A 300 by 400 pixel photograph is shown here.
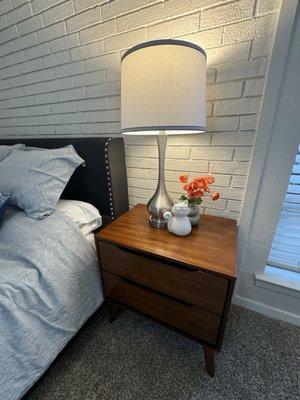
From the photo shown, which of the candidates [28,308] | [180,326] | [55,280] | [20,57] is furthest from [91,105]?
[180,326]

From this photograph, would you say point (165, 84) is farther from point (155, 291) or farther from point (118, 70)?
point (155, 291)

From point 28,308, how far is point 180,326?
0.62 meters

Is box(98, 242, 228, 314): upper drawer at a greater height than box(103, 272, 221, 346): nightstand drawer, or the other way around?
box(98, 242, 228, 314): upper drawer

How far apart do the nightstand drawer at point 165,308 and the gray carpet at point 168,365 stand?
0.12 m

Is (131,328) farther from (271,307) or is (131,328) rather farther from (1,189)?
(1,189)

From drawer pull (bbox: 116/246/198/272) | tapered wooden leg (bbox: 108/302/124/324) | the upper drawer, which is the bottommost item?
tapered wooden leg (bbox: 108/302/124/324)

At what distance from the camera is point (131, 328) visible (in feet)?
3.56

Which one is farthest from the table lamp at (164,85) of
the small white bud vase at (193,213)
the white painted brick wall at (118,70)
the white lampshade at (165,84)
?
the small white bud vase at (193,213)

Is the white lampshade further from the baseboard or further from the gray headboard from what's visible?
the baseboard

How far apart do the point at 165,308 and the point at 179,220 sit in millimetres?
395

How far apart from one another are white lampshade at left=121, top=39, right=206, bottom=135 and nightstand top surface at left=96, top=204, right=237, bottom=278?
455mm

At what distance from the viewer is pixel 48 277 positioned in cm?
78

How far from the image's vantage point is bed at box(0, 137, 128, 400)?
0.68 m

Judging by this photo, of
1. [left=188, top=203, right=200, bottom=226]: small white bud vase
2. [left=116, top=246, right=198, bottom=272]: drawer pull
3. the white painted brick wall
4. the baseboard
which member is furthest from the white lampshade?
Result: the baseboard
